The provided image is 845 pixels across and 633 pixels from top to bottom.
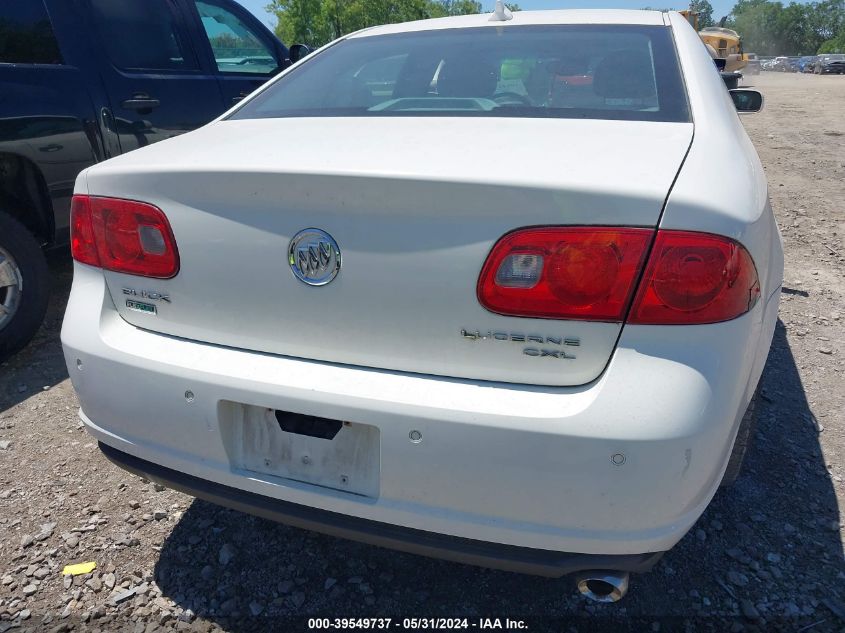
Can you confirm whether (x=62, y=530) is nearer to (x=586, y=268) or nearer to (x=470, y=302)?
(x=470, y=302)

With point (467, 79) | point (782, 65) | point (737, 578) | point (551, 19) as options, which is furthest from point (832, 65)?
point (737, 578)

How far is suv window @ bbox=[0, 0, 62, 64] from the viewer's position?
330 centimetres

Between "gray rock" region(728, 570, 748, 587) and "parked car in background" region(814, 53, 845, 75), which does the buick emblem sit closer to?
"gray rock" region(728, 570, 748, 587)

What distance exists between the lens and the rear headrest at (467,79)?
7.34ft

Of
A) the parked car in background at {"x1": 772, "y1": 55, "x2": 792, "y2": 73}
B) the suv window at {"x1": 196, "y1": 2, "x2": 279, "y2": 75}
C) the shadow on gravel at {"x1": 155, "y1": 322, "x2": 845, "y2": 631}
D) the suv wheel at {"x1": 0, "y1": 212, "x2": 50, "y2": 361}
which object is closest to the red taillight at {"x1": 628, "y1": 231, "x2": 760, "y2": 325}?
the shadow on gravel at {"x1": 155, "y1": 322, "x2": 845, "y2": 631}

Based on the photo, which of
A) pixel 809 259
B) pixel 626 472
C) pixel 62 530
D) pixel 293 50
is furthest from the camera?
pixel 809 259

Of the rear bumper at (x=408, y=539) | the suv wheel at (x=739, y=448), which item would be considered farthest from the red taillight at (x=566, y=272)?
the suv wheel at (x=739, y=448)

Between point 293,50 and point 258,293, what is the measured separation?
3371 mm

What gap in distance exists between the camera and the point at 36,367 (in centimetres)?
334

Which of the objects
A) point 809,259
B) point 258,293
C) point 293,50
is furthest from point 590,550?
point 809,259

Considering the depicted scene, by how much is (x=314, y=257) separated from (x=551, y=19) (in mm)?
1620

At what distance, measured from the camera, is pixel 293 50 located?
4.48 m

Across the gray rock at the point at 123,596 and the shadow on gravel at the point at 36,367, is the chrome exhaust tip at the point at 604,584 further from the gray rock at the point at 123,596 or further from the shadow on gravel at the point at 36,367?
the shadow on gravel at the point at 36,367

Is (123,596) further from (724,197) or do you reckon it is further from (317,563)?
(724,197)
